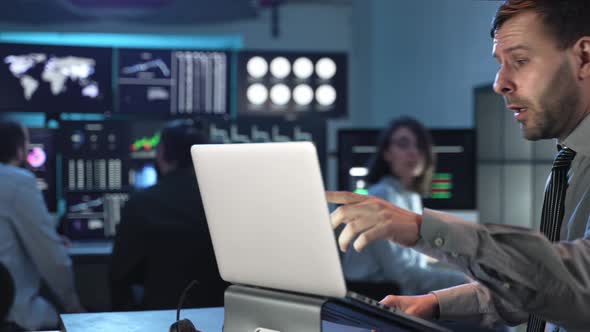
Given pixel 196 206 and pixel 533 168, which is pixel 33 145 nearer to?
pixel 196 206

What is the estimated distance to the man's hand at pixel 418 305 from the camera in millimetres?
1283

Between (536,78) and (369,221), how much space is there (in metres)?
0.44

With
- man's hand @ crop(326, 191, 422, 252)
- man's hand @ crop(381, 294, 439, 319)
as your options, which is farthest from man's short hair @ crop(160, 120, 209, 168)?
man's hand @ crop(326, 191, 422, 252)

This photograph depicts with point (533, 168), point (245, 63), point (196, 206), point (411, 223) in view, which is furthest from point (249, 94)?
point (411, 223)

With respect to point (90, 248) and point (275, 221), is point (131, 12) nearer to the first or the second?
point (90, 248)

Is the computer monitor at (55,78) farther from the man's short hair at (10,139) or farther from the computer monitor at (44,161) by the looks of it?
the man's short hair at (10,139)

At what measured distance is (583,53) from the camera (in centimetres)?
120

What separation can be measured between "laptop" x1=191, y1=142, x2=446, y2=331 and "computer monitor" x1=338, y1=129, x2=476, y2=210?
3.00m

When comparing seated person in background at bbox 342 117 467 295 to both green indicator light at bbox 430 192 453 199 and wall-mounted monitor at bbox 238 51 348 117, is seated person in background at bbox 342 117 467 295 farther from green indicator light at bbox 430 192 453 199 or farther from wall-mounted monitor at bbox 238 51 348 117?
wall-mounted monitor at bbox 238 51 348 117

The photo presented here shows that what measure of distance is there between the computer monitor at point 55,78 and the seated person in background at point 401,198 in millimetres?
1700

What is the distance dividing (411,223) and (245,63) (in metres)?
3.33

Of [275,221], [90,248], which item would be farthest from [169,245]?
[275,221]

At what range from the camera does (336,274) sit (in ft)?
3.05

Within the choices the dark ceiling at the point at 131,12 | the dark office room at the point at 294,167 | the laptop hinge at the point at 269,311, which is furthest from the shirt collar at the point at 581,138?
the dark ceiling at the point at 131,12
